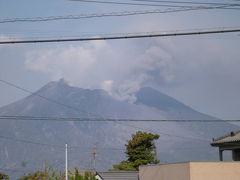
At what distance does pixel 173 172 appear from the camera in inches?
1448

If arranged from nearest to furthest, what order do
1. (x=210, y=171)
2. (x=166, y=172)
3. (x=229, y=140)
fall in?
(x=210, y=171)
(x=166, y=172)
(x=229, y=140)

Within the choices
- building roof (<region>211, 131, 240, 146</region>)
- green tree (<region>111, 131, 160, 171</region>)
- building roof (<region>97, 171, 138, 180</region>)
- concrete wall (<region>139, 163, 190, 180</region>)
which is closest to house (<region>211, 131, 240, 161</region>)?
building roof (<region>211, 131, 240, 146</region>)

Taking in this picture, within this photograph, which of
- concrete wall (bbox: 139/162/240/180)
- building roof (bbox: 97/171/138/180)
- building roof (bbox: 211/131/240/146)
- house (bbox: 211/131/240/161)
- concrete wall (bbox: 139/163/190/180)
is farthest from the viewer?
building roof (bbox: 97/171/138/180)

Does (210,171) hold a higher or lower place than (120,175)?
lower

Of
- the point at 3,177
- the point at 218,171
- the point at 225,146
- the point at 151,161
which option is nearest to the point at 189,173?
the point at 218,171

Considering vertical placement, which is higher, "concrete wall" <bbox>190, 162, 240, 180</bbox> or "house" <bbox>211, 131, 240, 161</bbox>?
"house" <bbox>211, 131, 240, 161</bbox>

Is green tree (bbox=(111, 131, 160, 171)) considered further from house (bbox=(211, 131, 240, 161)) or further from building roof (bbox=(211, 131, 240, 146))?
house (bbox=(211, 131, 240, 161))

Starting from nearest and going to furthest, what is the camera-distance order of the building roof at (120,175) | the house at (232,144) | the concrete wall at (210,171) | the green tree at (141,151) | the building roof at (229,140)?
1. the concrete wall at (210,171)
2. the building roof at (229,140)
3. the house at (232,144)
4. the building roof at (120,175)
5. the green tree at (141,151)

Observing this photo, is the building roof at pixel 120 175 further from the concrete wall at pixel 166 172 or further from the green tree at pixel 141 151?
the green tree at pixel 141 151

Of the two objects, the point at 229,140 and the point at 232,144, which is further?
the point at 229,140

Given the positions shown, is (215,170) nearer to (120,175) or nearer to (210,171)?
(210,171)

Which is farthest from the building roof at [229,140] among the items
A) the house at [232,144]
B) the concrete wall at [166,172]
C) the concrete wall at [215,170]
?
the concrete wall at [215,170]

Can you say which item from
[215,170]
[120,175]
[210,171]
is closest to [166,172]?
[210,171]

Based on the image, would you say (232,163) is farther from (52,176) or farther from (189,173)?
(52,176)
